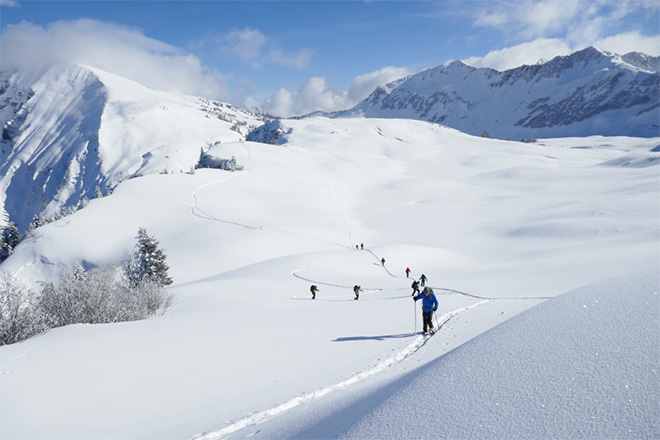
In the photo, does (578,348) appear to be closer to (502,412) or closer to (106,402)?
(502,412)

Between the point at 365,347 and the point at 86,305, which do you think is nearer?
the point at 365,347

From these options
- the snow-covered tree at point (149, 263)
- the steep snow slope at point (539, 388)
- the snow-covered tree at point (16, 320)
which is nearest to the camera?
the steep snow slope at point (539, 388)

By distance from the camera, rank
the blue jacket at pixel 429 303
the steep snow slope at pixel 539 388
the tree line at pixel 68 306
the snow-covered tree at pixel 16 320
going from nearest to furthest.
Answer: the steep snow slope at pixel 539 388 < the blue jacket at pixel 429 303 < the snow-covered tree at pixel 16 320 < the tree line at pixel 68 306

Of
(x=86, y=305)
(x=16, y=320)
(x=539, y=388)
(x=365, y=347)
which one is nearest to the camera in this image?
(x=539, y=388)

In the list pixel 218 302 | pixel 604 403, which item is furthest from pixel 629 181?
pixel 604 403

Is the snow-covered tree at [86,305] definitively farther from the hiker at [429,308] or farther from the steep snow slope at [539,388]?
the steep snow slope at [539,388]

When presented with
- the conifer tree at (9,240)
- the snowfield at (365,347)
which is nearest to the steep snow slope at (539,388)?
the snowfield at (365,347)

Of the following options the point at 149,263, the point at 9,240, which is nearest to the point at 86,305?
the point at 149,263

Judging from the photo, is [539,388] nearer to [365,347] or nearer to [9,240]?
[365,347]

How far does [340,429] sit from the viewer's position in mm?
4527

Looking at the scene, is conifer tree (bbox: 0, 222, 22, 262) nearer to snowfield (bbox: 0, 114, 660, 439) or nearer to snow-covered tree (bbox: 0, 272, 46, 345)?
snowfield (bbox: 0, 114, 660, 439)

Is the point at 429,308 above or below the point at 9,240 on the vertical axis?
below

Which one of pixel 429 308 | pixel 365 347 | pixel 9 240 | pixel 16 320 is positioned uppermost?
pixel 9 240

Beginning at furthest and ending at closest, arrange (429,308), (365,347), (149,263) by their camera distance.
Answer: (149,263), (429,308), (365,347)
